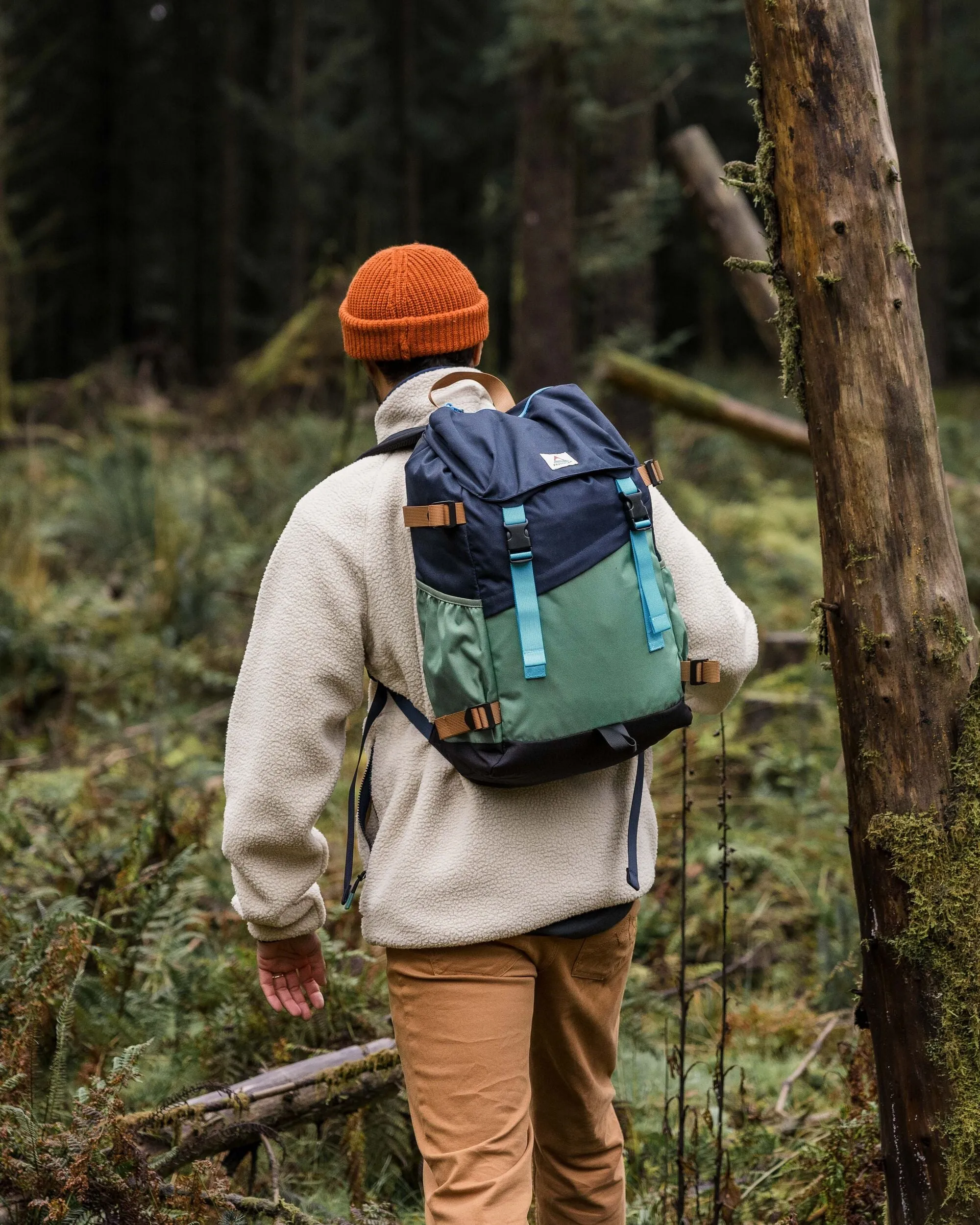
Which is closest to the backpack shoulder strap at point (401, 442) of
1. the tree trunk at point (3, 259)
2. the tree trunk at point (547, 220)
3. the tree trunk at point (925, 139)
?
the tree trunk at point (547, 220)

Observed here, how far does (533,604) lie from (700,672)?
1.63ft

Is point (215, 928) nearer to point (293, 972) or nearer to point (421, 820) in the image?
point (293, 972)

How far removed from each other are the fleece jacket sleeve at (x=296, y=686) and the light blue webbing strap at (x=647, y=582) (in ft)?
1.60

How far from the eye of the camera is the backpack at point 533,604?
194cm

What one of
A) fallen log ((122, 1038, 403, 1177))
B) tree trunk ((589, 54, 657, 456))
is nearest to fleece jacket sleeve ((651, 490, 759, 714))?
fallen log ((122, 1038, 403, 1177))

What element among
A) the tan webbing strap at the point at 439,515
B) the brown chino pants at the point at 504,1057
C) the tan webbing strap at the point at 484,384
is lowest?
the brown chino pants at the point at 504,1057

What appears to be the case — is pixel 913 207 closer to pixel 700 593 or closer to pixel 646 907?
pixel 646 907

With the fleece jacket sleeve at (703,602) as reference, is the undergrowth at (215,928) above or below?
below

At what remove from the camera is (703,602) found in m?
2.33

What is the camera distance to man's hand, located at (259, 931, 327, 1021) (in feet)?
7.61

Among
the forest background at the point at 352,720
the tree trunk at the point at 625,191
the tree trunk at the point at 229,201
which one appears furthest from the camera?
the tree trunk at the point at 229,201

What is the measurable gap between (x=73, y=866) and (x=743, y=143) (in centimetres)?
2944

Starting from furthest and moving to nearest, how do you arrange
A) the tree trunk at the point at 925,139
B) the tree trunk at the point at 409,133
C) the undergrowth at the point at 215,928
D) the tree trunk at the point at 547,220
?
the tree trunk at the point at 409,133
the tree trunk at the point at 925,139
the tree trunk at the point at 547,220
the undergrowth at the point at 215,928

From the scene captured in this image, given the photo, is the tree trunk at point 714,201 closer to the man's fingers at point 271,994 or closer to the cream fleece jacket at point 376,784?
the cream fleece jacket at point 376,784
